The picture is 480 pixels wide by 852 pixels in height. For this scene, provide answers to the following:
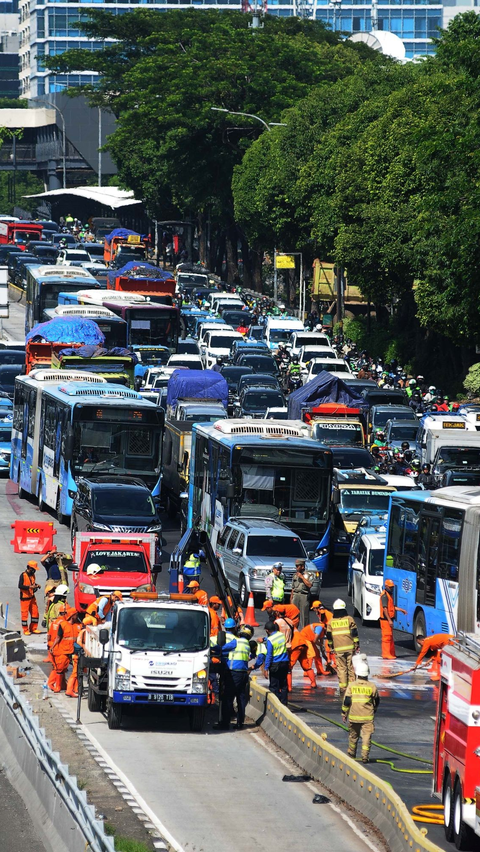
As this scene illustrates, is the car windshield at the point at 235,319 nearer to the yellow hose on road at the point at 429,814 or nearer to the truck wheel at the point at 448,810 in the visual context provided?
the yellow hose on road at the point at 429,814

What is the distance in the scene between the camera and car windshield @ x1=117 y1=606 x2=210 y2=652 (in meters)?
20.9

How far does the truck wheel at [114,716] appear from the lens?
68.7 ft

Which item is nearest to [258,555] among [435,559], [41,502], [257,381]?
[435,559]

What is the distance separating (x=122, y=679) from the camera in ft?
67.4

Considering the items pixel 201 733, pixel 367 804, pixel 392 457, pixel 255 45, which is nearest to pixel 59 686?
pixel 201 733

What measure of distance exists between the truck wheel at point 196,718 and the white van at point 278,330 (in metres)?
47.2

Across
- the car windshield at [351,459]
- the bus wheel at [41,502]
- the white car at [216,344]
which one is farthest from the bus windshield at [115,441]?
the white car at [216,344]

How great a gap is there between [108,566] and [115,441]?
31.1ft

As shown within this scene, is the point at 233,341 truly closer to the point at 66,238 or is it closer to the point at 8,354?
the point at 8,354

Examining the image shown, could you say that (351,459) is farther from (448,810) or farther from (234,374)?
(448,810)

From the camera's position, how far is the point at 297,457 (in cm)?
3275

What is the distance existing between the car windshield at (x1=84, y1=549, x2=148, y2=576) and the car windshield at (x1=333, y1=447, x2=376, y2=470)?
12667mm

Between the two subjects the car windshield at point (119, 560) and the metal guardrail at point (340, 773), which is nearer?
the metal guardrail at point (340, 773)

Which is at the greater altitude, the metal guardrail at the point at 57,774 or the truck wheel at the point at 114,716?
the metal guardrail at the point at 57,774
